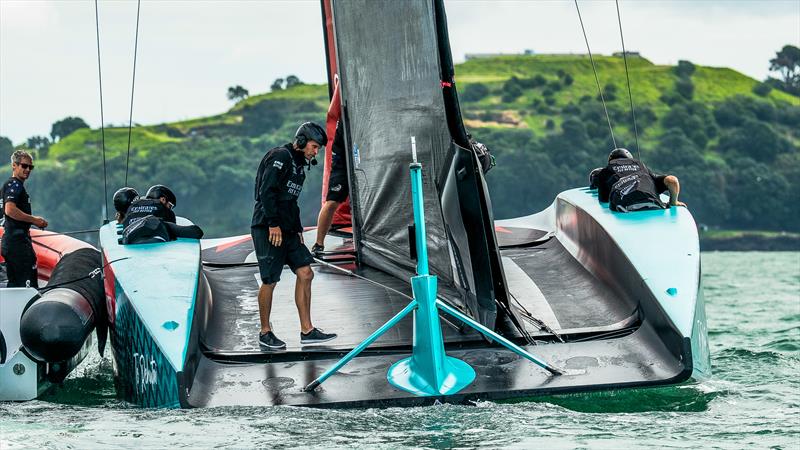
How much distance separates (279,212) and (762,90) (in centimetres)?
8417

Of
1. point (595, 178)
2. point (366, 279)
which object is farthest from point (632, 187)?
point (366, 279)

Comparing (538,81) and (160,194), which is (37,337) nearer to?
(160,194)

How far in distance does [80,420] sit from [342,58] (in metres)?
3.33

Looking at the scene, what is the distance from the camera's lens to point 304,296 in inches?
258

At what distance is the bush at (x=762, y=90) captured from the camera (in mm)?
85912

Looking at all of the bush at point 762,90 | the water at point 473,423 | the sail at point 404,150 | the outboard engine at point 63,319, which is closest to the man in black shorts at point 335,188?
the sail at point 404,150

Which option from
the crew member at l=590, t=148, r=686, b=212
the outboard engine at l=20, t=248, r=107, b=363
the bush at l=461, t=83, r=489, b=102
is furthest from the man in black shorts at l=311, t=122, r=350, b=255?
the bush at l=461, t=83, r=489, b=102

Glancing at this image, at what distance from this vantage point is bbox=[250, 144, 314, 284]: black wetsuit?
6500 millimetres

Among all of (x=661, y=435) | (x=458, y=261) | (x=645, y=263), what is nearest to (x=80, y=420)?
(x=458, y=261)

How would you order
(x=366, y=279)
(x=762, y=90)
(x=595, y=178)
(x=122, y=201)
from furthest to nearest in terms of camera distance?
(x=762, y=90) < (x=122, y=201) < (x=595, y=178) < (x=366, y=279)

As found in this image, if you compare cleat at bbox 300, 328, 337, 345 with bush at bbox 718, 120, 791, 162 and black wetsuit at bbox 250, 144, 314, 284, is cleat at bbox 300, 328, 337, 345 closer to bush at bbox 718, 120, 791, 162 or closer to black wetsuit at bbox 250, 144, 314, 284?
black wetsuit at bbox 250, 144, 314, 284

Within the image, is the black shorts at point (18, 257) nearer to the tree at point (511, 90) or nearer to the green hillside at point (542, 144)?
the green hillside at point (542, 144)

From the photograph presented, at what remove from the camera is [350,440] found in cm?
509

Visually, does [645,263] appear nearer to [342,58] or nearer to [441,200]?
Answer: [441,200]
